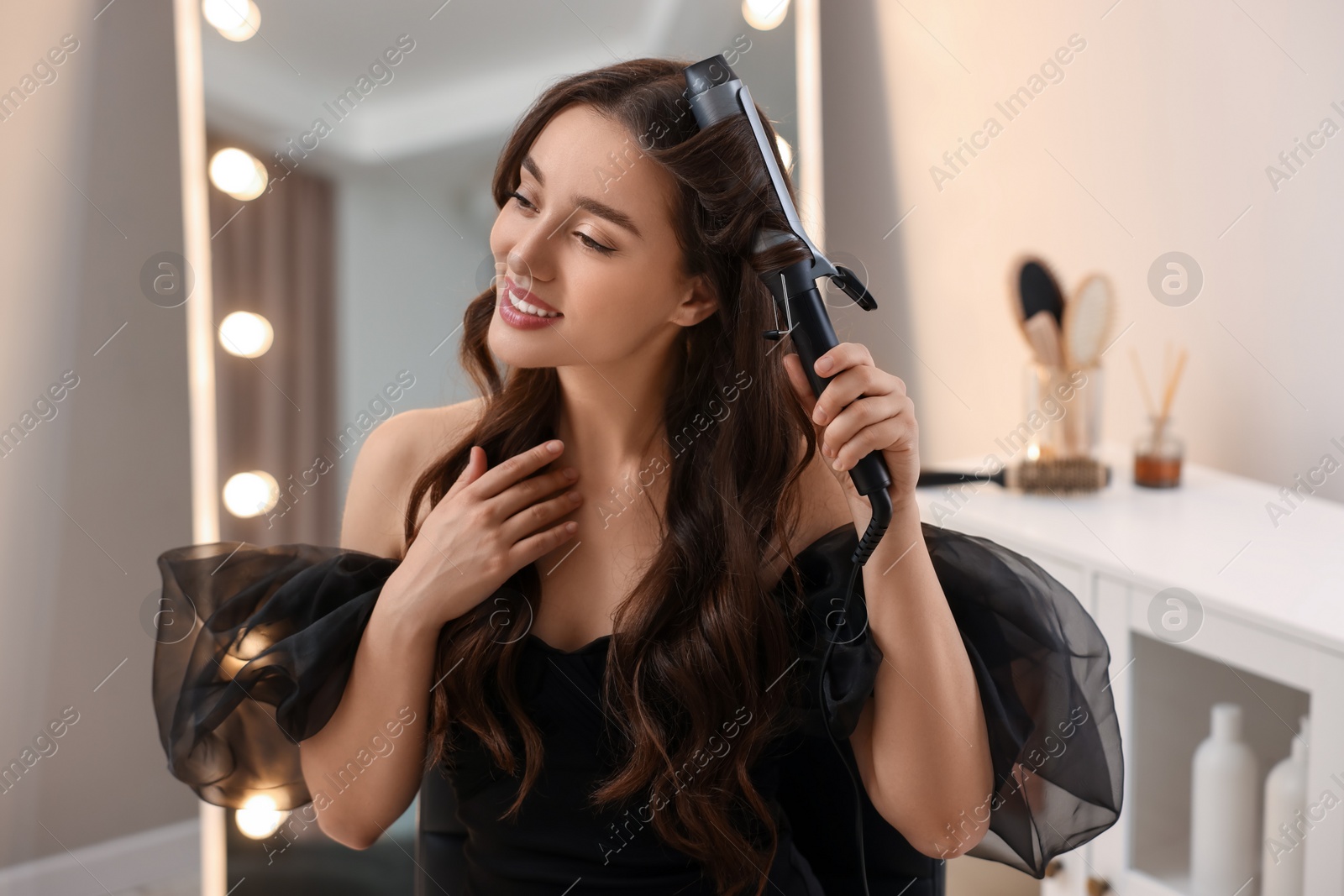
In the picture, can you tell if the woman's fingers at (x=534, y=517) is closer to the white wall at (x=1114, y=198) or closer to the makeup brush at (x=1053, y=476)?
the white wall at (x=1114, y=198)

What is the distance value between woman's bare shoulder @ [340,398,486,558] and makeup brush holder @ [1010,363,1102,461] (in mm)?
928

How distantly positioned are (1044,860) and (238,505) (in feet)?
4.06

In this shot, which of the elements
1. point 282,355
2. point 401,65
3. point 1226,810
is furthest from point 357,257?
point 1226,810

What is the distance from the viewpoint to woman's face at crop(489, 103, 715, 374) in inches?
33.8

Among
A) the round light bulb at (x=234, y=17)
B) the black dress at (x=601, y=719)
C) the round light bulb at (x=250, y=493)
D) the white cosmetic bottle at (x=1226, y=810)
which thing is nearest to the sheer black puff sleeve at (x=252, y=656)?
the black dress at (x=601, y=719)

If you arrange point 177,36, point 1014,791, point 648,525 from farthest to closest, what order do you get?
point 177,36 → point 648,525 → point 1014,791

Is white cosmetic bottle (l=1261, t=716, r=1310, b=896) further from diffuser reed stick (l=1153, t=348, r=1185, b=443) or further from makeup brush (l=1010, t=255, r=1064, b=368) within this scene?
makeup brush (l=1010, t=255, r=1064, b=368)

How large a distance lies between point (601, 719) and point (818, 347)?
41 centimetres

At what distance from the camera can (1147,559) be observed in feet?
4.19

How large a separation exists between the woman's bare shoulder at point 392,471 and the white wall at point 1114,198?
0.61m

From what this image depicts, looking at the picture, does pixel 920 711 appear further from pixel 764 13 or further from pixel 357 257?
pixel 764 13

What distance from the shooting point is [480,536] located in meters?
0.90

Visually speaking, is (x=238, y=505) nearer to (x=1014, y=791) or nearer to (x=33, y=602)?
(x=33, y=602)

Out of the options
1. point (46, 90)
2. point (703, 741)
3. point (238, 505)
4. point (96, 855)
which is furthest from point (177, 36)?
point (96, 855)
